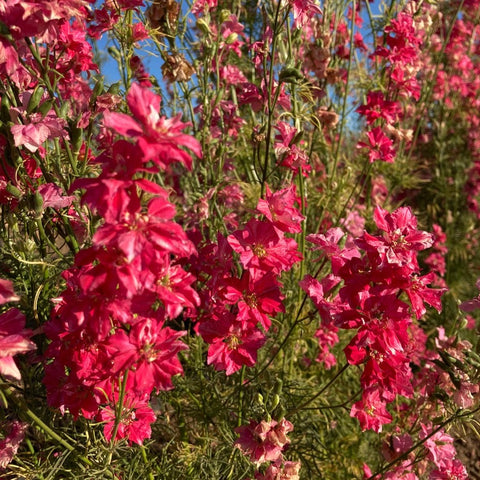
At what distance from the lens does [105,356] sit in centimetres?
100

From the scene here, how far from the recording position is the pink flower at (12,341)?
867mm

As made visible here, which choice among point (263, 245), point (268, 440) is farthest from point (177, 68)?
point (268, 440)

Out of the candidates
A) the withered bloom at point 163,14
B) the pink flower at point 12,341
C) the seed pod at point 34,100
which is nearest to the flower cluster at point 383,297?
the pink flower at point 12,341

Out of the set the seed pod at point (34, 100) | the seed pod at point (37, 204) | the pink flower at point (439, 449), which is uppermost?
the seed pod at point (34, 100)

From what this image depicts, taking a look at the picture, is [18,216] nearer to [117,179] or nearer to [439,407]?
[117,179]

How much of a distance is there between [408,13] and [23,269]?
2122mm

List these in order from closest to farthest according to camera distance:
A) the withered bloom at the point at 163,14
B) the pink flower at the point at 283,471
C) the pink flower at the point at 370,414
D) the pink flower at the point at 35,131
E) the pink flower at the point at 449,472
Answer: the pink flower at the point at 35,131 < the pink flower at the point at 283,471 < the pink flower at the point at 370,414 < the pink flower at the point at 449,472 < the withered bloom at the point at 163,14

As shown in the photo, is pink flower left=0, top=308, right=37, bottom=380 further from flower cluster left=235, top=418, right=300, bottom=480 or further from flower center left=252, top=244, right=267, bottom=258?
flower cluster left=235, top=418, right=300, bottom=480

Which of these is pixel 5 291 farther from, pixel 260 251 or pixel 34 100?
pixel 260 251

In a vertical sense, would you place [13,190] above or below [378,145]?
above

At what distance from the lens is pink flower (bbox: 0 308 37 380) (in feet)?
2.85

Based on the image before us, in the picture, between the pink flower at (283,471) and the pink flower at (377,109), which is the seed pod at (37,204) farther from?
the pink flower at (377,109)

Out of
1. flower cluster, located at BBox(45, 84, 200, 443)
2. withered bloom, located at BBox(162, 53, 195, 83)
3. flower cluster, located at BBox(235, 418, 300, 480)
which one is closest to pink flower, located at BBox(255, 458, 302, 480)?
flower cluster, located at BBox(235, 418, 300, 480)

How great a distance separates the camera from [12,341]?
89 centimetres
